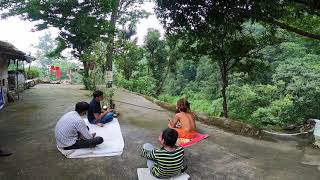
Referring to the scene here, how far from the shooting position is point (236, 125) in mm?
9336

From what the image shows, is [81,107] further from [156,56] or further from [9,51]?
[156,56]

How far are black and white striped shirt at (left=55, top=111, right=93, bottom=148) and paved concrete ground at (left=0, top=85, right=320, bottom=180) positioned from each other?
360 mm

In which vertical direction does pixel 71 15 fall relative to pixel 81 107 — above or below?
above

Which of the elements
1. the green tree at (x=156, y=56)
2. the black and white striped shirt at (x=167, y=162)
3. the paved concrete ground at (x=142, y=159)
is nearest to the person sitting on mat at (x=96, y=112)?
the paved concrete ground at (x=142, y=159)

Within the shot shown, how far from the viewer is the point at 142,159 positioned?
256 inches

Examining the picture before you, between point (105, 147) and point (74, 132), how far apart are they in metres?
0.85

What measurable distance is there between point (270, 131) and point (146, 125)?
13.2ft

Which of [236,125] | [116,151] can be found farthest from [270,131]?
[116,151]

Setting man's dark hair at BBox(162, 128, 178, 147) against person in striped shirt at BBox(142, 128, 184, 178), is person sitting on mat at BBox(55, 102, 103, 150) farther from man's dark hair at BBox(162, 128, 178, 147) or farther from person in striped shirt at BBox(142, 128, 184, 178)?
man's dark hair at BBox(162, 128, 178, 147)

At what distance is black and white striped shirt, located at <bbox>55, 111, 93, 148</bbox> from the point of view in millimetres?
6375

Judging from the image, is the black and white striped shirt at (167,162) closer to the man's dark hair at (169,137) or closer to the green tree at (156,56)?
the man's dark hair at (169,137)

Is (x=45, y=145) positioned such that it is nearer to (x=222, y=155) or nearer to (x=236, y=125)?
(x=222, y=155)

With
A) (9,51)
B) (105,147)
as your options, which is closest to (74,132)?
(105,147)

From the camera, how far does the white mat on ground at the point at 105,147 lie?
645 centimetres
